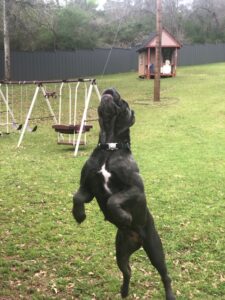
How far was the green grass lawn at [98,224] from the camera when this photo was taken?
4.96m

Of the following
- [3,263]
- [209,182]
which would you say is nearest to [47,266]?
[3,263]

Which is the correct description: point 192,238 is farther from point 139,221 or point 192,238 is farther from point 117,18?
point 117,18

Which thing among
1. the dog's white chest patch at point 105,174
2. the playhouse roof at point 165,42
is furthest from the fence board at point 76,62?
the dog's white chest patch at point 105,174

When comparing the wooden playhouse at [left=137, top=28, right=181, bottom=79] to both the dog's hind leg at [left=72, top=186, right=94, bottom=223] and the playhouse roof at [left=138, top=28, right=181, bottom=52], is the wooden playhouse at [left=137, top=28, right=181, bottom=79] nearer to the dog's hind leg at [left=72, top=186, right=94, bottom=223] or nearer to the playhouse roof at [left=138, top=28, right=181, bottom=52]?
the playhouse roof at [left=138, top=28, right=181, bottom=52]

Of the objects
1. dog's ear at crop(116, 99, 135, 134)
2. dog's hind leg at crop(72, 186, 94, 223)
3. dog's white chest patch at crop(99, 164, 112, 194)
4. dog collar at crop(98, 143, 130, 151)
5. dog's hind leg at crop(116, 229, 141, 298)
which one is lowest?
dog's hind leg at crop(116, 229, 141, 298)

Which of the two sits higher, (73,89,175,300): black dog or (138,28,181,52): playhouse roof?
(138,28,181,52): playhouse roof

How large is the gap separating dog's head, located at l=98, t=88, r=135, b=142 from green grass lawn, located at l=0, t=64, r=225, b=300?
2209 mm

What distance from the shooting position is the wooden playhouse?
30891mm

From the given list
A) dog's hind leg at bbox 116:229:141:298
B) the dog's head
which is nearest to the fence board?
dog's hind leg at bbox 116:229:141:298

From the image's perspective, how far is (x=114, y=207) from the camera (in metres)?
2.99

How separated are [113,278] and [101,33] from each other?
39.0 metres

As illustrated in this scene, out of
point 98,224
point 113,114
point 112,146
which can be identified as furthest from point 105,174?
point 98,224

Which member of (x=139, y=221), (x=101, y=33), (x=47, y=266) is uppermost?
(x=101, y=33)

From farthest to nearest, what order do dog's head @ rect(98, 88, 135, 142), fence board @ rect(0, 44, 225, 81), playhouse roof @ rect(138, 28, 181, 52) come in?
fence board @ rect(0, 44, 225, 81)
playhouse roof @ rect(138, 28, 181, 52)
dog's head @ rect(98, 88, 135, 142)
